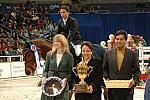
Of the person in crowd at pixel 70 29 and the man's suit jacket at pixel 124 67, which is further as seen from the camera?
the person in crowd at pixel 70 29

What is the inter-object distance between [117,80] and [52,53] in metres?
1.16

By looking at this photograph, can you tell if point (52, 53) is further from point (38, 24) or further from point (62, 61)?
point (38, 24)

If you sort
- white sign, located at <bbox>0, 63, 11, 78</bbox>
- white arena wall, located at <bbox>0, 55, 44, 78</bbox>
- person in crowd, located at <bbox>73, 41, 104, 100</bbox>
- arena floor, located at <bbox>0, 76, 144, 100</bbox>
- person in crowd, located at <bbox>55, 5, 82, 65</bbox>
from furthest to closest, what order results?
white arena wall, located at <bbox>0, 55, 44, 78</bbox>
white sign, located at <bbox>0, 63, 11, 78</bbox>
arena floor, located at <bbox>0, 76, 144, 100</bbox>
person in crowd, located at <bbox>55, 5, 82, 65</bbox>
person in crowd, located at <bbox>73, 41, 104, 100</bbox>

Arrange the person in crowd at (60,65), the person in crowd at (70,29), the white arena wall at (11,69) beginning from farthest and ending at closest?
the white arena wall at (11,69) < the person in crowd at (70,29) < the person in crowd at (60,65)

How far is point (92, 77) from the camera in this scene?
19.0ft

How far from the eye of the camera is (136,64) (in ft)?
18.5

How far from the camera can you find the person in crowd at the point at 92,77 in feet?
18.6

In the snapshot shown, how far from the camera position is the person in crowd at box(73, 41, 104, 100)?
5673 mm

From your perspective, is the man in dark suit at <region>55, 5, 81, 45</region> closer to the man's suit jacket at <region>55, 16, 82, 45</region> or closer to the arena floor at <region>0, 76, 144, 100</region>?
the man's suit jacket at <region>55, 16, 82, 45</region>

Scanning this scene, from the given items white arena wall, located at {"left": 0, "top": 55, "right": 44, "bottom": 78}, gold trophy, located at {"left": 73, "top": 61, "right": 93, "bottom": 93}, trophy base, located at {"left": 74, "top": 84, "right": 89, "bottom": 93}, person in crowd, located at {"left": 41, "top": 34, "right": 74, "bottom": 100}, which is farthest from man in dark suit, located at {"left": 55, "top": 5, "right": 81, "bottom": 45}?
white arena wall, located at {"left": 0, "top": 55, "right": 44, "bottom": 78}

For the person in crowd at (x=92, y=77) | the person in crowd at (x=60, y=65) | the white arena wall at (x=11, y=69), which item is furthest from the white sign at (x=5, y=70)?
the person in crowd at (x=92, y=77)

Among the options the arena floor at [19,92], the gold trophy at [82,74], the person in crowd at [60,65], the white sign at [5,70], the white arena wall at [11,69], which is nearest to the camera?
the gold trophy at [82,74]

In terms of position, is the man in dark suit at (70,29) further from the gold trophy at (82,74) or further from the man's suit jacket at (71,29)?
the gold trophy at (82,74)

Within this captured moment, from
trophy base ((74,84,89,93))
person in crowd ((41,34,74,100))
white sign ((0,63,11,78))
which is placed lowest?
white sign ((0,63,11,78))
